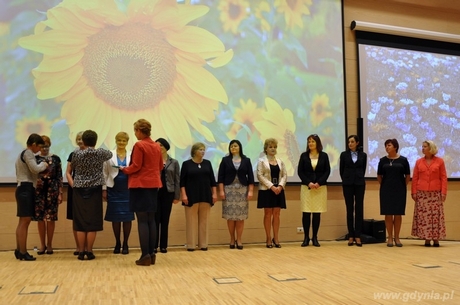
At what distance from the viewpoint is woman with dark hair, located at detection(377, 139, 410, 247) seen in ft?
20.0

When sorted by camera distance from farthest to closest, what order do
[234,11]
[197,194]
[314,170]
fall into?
[234,11] < [314,170] < [197,194]

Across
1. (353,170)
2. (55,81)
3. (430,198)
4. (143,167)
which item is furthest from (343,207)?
(55,81)

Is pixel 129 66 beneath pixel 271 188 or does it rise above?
above

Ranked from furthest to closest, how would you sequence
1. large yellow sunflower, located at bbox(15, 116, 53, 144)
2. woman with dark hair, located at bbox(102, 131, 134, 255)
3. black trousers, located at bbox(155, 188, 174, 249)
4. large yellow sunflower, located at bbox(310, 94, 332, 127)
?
large yellow sunflower, located at bbox(310, 94, 332, 127), large yellow sunflower, located at bbox(15, 116, 53, 144), black trousers, located at bbox(155, 188, 174, 249), woman with dark hair, located at bbox(102, 131, 134, 255)

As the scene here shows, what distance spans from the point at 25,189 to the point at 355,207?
13.0 feet

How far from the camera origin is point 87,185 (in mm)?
4812

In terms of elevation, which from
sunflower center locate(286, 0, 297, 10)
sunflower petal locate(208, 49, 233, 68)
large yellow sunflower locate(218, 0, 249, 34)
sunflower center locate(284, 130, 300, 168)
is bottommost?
sunflower center locate(284, 130, 300, 168)

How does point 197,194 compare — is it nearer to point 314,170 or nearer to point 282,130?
point 314,170

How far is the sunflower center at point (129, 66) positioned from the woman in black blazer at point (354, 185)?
8.38ft

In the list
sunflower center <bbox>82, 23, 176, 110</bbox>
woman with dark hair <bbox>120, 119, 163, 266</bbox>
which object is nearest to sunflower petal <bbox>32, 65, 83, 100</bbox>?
sunflower center <bbox>82, 23, 176, 110</bbox>

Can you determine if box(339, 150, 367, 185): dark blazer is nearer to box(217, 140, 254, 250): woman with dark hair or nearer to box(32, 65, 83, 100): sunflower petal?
box(217, 140, 254, 250): woman with dark hair

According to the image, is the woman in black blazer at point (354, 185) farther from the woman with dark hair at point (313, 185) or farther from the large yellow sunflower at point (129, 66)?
the large yellow sunflower at point (129, 66)

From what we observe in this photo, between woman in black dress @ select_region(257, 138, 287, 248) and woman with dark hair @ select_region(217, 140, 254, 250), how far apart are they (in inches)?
6.2

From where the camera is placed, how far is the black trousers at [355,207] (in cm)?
615
